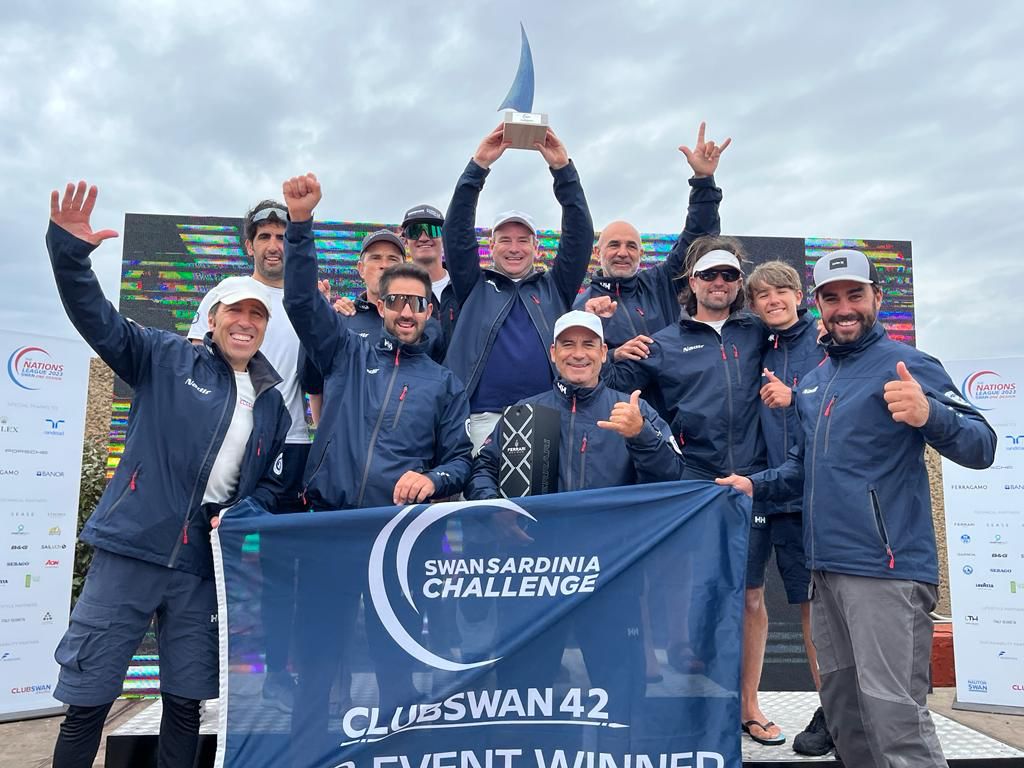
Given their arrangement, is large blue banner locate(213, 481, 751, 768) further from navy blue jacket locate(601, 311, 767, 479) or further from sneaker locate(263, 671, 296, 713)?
navy blue jacket locate(601, 311, 767, 479)

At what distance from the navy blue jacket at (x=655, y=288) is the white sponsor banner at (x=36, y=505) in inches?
173

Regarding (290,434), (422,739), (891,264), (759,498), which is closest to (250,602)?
(422,739)

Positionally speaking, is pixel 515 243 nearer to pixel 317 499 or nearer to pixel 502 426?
pixel 502 426

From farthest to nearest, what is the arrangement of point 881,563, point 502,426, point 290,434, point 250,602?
point 290,434 < point 502,426 < point 250,602 < point 881,563

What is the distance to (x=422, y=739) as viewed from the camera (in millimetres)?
2852

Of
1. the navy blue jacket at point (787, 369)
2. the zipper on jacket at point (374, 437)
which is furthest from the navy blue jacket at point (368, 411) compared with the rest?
the navy blue jacket at point (787, 369)

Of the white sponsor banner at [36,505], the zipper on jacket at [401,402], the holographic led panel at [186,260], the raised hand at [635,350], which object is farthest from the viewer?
the holographic led panel at [186,260]

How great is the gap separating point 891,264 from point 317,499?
6435 mm

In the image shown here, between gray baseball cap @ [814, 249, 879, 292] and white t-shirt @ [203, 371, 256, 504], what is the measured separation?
2.46 m

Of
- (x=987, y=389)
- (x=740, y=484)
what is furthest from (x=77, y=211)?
(x=987, y=389)

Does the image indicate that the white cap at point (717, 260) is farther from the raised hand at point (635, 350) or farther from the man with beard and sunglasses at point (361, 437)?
the man with beard and sunglasses at point (361, 437)

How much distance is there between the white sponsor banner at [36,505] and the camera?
5.84 m

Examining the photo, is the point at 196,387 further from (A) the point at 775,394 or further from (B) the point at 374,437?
(A) the point at 775,394

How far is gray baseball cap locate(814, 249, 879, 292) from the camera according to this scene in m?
3.07
